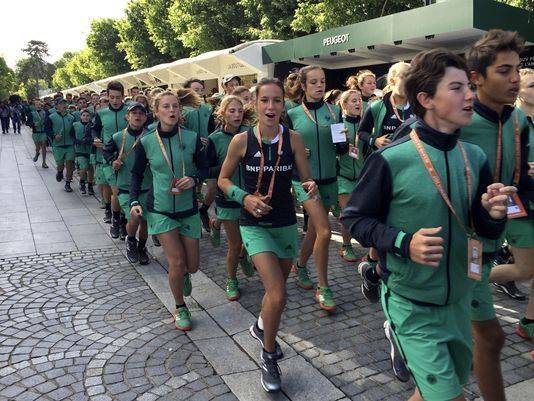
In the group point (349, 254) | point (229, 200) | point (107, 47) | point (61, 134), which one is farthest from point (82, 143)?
point (107, 47)

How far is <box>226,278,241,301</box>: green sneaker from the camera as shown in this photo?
5084 millimetres

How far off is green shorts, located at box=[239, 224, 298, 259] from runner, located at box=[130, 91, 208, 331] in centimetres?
105

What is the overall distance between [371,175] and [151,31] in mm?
40108

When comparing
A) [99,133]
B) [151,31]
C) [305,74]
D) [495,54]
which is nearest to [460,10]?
[305,74]

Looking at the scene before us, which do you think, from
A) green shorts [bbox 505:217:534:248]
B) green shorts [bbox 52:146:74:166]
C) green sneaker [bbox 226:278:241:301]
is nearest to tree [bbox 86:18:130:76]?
green shorts [bbox 52:146:74:166]

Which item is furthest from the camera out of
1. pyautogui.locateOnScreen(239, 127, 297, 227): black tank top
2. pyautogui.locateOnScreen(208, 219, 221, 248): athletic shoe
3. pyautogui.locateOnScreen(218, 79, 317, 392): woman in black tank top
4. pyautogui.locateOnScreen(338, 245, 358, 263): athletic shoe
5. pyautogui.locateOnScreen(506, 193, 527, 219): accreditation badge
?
pyautogui.locateOnScreen(208, 219, 221, 248): athletic shoe

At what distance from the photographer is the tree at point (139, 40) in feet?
145

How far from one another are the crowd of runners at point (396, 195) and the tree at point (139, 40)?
40525 mm

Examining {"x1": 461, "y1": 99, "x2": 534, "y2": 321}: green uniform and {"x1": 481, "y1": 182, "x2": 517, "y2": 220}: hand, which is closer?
{"x1": 481, "y1": 182, "x2": 517, "y2": 220}: hand

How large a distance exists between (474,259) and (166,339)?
2.91 metres

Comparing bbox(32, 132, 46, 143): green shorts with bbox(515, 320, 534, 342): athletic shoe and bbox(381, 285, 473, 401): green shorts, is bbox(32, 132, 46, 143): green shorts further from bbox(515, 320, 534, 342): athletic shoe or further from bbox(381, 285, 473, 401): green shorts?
bbox(381, 285, 473, 401): green shorts

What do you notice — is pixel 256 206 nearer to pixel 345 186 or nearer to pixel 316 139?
pixel 316 139

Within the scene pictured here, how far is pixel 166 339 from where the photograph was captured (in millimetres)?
4281

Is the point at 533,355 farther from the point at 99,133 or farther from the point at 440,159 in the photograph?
the point at 99,133
